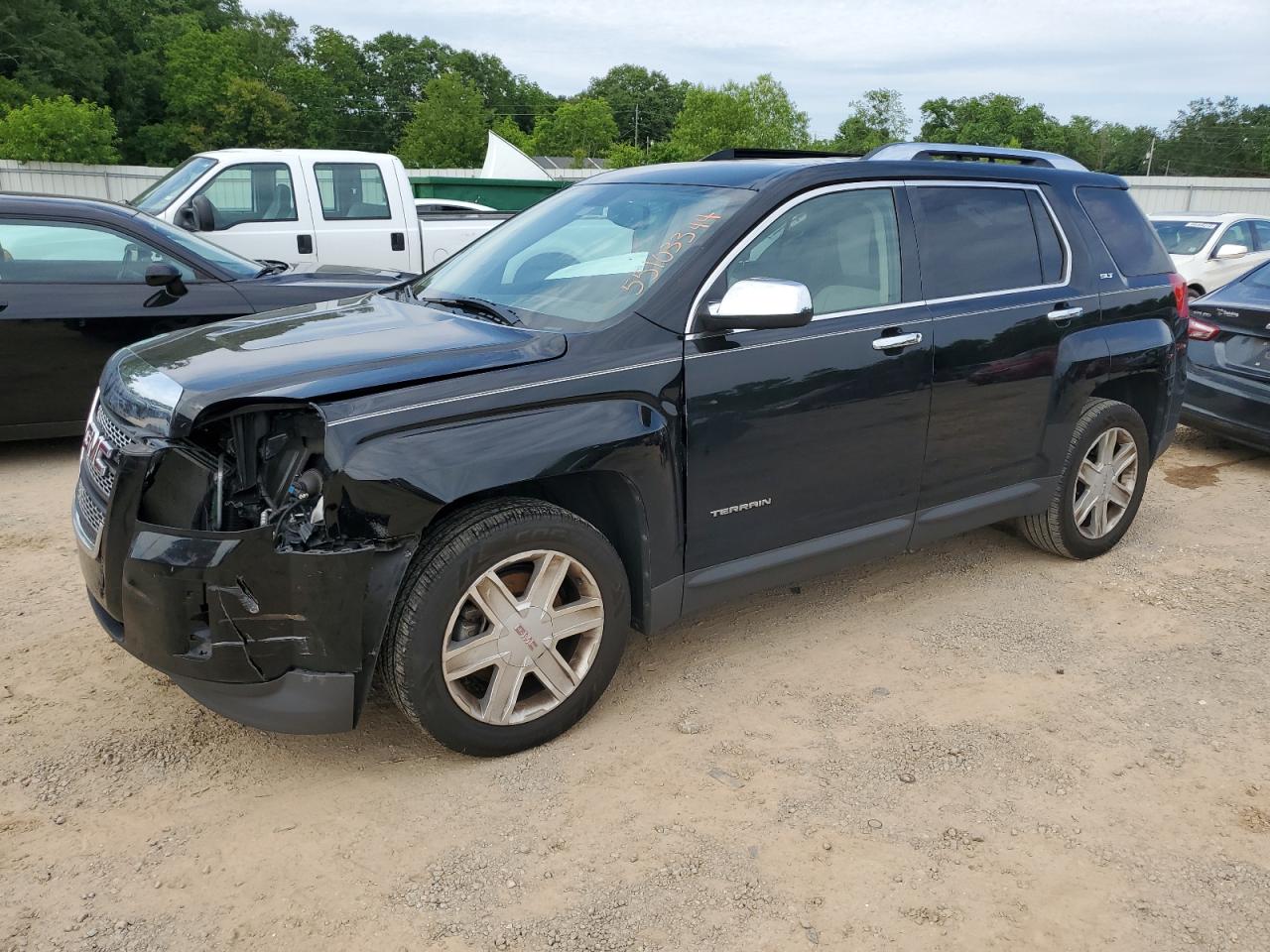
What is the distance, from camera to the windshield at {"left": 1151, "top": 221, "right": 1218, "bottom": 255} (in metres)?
13.0

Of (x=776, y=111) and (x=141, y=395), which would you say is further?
(x=776, y=111)

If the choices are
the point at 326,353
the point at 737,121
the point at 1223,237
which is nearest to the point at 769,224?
the point at 326,353

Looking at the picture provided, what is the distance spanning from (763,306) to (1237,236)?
12.7 metres

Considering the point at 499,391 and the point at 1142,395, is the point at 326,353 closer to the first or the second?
the point at 499,391

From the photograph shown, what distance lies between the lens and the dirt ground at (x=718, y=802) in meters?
2.52

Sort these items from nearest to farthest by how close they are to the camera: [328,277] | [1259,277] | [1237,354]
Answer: [1237,354], [328,277], [1259,277]

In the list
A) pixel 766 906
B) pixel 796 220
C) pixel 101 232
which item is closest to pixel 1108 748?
pixel 766 906

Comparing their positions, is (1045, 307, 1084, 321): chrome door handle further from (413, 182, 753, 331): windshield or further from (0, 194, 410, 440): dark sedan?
(0, 194, 410, 440): dark sedan

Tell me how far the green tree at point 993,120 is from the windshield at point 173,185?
73.5 meters

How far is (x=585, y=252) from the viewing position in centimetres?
382

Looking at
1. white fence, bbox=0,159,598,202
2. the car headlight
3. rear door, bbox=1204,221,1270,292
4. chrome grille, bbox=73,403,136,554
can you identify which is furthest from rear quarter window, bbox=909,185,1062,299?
white fence, bbox=0,159,598,202

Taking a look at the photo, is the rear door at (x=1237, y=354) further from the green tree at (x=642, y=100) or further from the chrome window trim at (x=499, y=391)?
the green tree at (x=642, y=100)

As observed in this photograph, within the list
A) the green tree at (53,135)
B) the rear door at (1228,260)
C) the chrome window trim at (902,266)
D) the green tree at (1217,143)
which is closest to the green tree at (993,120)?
the green tree at (1217,143)

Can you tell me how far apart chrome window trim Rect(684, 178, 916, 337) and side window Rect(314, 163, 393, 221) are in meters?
7.15
